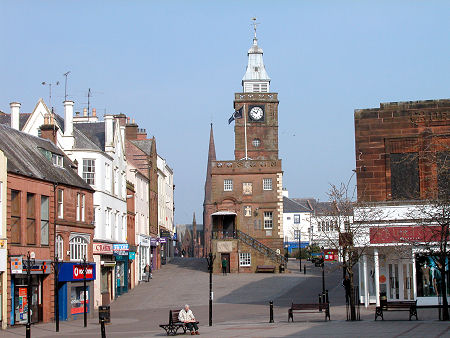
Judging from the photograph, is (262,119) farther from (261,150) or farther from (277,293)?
(277,293)

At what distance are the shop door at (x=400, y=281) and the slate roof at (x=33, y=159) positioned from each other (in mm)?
17755

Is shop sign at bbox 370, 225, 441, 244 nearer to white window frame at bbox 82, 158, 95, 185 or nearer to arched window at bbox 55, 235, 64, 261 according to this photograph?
arched window at bbox 55, 235, 64, 261

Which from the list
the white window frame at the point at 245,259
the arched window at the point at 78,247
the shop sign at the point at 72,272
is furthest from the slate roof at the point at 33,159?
the white window frame at the point at 245,259

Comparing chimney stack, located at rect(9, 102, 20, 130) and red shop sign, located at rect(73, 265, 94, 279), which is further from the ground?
chimney stack, located at rect(9, 102, 20, 130)

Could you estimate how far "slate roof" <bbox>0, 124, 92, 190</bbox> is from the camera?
36.4 m

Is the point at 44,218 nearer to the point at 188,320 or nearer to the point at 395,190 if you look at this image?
the point at 188,320

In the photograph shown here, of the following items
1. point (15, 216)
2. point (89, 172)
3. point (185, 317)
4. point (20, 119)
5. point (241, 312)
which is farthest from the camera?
point (20, 119)

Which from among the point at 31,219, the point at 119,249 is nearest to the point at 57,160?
the point at 31,219

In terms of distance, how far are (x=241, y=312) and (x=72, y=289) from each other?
9.27m

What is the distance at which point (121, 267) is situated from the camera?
51.8m

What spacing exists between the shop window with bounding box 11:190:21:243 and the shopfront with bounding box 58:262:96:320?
4.15 meters

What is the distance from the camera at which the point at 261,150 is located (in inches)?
3868

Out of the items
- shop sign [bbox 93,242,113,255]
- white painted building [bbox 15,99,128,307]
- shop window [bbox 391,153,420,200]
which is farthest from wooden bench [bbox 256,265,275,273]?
shop window [bbox 391,153,420,200]

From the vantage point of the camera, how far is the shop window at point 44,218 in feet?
122
